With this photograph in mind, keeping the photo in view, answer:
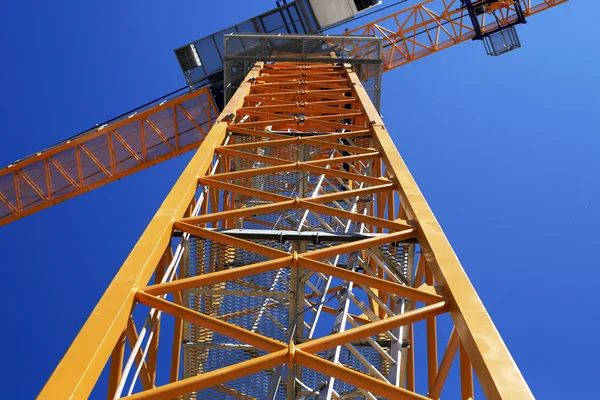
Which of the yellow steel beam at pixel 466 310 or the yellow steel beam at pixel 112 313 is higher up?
the yellow steel beam at pixel 112 313

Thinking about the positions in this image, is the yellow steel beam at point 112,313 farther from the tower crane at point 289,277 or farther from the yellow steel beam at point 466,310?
the yellow steel beam at point 466,310

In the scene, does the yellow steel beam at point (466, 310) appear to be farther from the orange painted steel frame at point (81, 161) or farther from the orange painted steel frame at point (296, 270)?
the orange painted steel frame at point (81, 161)

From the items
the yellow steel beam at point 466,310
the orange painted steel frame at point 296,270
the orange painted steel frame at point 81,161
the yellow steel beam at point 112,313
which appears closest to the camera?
the yellow steel beam at point 466,310

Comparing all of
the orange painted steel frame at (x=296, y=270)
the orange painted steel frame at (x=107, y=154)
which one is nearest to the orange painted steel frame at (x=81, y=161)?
the orange painted steel frame at (x=107, y=154)

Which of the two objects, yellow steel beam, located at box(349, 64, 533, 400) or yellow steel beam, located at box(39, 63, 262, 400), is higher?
yellow steel beam, located at box(39, 63, 262, 400)

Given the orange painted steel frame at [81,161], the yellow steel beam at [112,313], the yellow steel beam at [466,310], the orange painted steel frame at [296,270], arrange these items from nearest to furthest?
the yellow steel beam at [466,310]
the yellow steel beam at [112,313]
the orange painted steel frame at [296,270]
the orange painted steel frame at [81,161]

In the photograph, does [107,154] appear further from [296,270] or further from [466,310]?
[466,310]

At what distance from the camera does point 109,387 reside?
717 centimetres

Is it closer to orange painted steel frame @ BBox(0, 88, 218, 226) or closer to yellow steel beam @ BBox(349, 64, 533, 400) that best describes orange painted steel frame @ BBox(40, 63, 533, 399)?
yellow steel beam @ BBox(349, 64, 533, 400)

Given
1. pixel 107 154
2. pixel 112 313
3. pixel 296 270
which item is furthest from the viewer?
pixel 107 154

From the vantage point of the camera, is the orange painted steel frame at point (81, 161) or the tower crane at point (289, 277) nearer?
the tower crane at point (289, 277)

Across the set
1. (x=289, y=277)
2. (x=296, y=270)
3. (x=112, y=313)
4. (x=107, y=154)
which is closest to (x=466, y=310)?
(x=296, y=270)

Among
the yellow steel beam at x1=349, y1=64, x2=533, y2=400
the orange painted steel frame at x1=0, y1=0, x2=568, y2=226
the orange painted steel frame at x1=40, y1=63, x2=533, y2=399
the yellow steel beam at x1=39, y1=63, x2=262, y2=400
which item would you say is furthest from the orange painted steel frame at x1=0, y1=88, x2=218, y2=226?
the yellow steel beam at x1=349, y1=64, x2=533, y2=400

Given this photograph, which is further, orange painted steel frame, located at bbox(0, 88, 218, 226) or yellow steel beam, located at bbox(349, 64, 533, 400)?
orange painted steel frame, located at bbox(0, 88, 218, 226)
